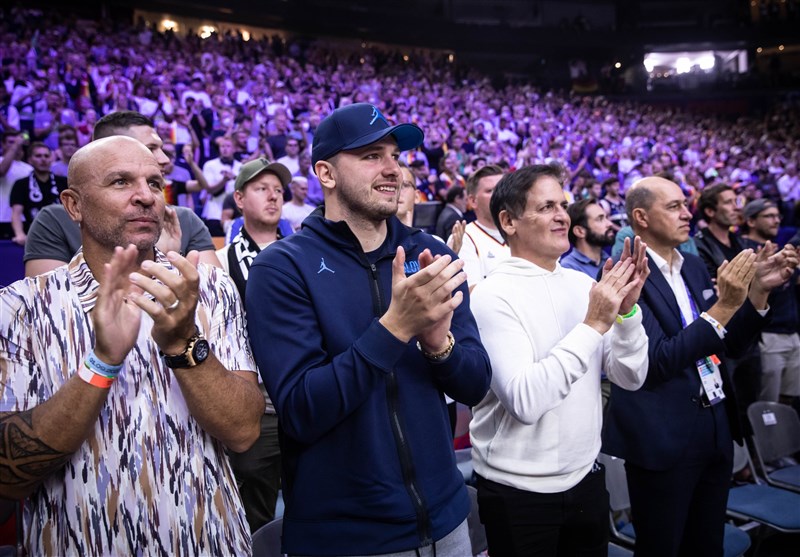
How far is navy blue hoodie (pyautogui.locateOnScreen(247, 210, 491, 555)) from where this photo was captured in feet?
5.17

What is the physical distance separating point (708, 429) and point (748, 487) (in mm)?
1421

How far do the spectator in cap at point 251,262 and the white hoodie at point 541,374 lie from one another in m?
0.90

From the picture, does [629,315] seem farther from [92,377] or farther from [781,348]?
[781,348]

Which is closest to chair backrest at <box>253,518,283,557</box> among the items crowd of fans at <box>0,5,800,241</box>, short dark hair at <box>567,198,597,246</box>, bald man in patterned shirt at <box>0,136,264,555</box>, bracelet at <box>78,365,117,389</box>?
bald man in patterned shirt at <box>0,136,264,555</box>

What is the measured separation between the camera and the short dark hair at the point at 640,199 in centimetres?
294

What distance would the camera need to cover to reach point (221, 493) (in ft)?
5.34

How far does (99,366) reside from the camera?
1410mm

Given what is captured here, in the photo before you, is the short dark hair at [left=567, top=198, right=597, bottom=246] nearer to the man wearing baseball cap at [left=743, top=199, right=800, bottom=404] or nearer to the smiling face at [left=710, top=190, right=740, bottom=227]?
the smiling face at [left=710, top=190, right=740, bottom=227]

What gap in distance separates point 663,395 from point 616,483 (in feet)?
2.75

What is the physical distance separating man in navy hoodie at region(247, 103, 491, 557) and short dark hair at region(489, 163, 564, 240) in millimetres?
717

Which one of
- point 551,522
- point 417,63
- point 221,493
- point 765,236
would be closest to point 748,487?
point 551,522

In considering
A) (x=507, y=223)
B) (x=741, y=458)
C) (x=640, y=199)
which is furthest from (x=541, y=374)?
(x=741, y=458)

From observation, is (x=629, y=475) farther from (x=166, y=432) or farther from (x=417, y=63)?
(x=417, y=63)

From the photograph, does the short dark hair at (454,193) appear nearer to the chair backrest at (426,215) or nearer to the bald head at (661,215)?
the chair backrest at (426,215)
